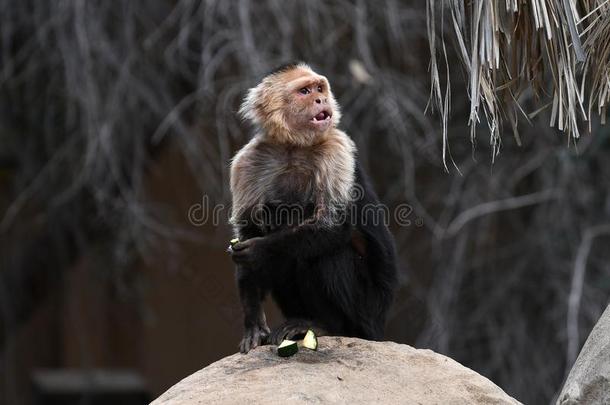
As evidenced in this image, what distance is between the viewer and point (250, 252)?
3.73m

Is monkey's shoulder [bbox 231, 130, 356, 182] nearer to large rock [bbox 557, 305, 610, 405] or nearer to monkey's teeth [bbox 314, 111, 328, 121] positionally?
monkey's teeth [bbox 314, 111, 328, 121]

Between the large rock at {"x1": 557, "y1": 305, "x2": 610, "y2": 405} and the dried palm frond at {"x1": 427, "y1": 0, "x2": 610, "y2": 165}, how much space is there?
651 millimetres

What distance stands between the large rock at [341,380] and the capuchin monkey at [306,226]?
21cm

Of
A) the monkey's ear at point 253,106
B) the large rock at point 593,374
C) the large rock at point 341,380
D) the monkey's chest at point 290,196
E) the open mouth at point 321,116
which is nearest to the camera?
the large rock at point 593,374

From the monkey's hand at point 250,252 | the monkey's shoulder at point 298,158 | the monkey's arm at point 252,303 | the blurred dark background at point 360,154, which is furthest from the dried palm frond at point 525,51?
the blurred dark background at point 360,154

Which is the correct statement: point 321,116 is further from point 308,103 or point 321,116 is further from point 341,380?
point 341,380

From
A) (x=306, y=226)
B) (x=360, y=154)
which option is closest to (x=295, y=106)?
(x=306, y=226)

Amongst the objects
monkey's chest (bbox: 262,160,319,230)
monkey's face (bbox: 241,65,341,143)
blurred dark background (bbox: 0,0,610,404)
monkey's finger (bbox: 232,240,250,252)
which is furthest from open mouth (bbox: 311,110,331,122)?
blurred dark background (bbox: 0,0,610,404)

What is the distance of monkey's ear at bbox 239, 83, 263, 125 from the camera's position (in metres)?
4.18

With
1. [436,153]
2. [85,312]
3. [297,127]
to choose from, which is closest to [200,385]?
[297,127]

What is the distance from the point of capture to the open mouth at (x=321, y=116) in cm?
398

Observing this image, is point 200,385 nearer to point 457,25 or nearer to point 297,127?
point 297,127

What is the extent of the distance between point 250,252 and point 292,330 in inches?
12.3

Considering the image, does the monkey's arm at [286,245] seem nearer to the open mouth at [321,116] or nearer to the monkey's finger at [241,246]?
the monkey's finger at [241,246]
